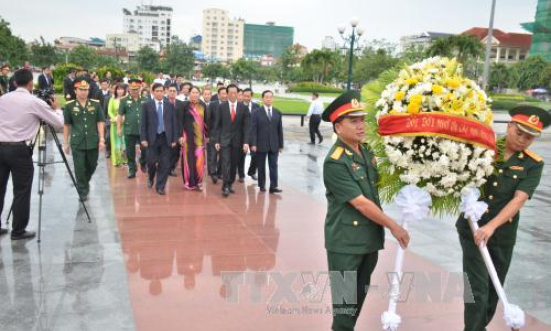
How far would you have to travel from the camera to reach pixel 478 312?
3445mm

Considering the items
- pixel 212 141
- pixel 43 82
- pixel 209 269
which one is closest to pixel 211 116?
pixel 212 141

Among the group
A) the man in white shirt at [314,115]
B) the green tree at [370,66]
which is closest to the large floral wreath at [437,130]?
the man in white shirt at [314,115]

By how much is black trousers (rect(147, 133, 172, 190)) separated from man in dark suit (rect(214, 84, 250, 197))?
0.80 metres

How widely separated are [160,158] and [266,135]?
1.73 metres

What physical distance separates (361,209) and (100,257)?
3166mm

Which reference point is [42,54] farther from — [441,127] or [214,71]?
[441,127]

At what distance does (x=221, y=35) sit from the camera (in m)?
184

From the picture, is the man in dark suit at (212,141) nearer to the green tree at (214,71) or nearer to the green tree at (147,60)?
the green tree at (147,60)

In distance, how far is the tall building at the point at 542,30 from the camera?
250 feet

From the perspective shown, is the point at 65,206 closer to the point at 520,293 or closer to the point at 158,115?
the point at 158,115

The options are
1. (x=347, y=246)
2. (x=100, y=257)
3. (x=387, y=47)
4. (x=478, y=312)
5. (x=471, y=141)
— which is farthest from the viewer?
Answer: (x=387, y=47)

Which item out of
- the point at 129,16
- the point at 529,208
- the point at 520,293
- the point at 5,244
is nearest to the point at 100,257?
the point at 5,244

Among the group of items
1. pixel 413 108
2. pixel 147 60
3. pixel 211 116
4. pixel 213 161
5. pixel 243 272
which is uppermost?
pixel 147 60

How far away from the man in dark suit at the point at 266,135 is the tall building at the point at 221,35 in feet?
584
